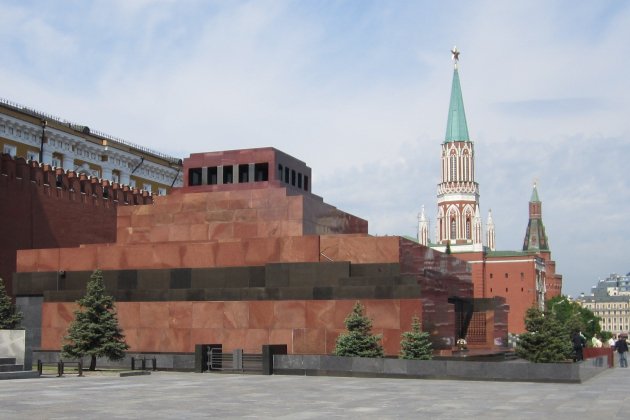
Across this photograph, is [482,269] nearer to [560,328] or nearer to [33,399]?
[560,328]

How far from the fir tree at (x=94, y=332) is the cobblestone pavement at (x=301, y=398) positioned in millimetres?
2548

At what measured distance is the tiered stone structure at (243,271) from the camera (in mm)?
29406

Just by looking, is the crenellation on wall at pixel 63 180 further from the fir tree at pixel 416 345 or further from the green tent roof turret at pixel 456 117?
the green tent roof turret at pixel 456 117

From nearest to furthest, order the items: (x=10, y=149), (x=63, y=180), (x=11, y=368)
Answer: (x=11, y=368) → (x=63, y=180) → (x=10, y=149)

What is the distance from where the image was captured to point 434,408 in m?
16.6

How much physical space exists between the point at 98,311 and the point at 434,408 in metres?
15.0

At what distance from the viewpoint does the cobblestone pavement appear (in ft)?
50.9

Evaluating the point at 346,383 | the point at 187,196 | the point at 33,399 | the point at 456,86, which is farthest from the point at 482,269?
the point at 33,399

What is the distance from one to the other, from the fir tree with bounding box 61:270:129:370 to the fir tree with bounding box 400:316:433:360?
30.9 ft

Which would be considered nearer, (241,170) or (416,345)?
(416,345)

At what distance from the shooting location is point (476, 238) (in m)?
129

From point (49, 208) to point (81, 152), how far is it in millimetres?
11310

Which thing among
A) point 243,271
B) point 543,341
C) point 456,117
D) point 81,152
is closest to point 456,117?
point 456,117

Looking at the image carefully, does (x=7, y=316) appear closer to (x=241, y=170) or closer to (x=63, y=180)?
(x=241, y=170)
